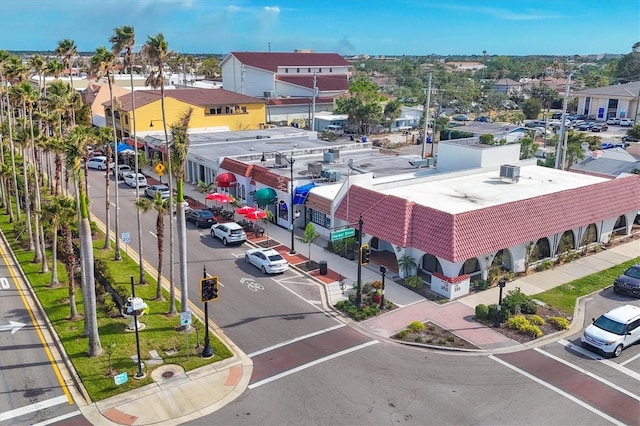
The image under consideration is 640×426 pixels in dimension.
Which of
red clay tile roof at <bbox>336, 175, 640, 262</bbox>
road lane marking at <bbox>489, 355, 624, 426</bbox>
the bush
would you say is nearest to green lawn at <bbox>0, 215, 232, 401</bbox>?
road lane marking at <bbox>489, 355, 624, 426</bbox>

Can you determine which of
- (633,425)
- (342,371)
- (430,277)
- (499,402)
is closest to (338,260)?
(430,277)

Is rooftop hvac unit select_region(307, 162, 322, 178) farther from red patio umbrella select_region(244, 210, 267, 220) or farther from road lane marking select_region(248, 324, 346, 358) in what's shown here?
road lane marking select_region(248, 324, 346, 358)

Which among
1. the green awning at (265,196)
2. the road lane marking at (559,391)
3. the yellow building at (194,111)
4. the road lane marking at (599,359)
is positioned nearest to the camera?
the road lane marking at (559,391)

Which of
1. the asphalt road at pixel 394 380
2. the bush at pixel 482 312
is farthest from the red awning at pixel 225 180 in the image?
the bush at pixel 482 312

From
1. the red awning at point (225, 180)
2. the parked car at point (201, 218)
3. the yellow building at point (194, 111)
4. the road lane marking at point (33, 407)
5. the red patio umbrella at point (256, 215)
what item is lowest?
the road lane marking at point (33, 407)

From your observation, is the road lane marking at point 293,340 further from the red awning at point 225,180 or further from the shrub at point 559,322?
the red awning at point 225,180

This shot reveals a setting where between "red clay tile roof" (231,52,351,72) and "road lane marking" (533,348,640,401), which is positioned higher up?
"red clay tile roof" (231,52,351,72)

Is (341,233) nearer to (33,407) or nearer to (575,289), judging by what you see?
(575,289)
